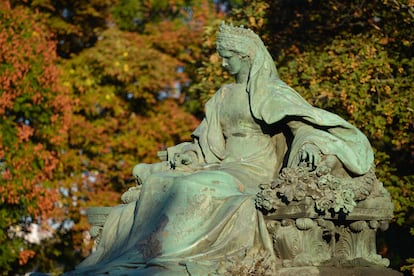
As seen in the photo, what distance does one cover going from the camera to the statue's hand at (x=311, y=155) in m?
11.0

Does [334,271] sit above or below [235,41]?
below

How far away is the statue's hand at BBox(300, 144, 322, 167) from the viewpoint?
11.0 m

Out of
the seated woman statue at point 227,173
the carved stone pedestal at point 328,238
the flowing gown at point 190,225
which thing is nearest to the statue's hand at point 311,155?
the seated woman statue at point 227,173

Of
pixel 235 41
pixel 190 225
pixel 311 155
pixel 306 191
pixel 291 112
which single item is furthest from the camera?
pixel 235 41

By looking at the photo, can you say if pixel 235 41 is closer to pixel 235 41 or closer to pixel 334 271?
pixel 235 41

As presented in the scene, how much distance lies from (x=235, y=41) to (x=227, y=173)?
144cm

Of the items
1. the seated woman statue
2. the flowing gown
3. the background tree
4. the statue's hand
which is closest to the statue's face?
the seated woman statue

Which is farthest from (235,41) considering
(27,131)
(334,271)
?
(27,131)

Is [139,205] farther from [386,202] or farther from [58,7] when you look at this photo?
[58,7]

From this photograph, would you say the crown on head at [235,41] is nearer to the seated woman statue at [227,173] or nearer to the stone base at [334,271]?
the seated woman statue at [227,173]

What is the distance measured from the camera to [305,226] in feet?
35.5

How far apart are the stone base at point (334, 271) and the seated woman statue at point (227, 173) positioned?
0.19 metres

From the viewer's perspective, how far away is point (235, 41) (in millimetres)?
12008

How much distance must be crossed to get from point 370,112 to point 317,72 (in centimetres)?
136
